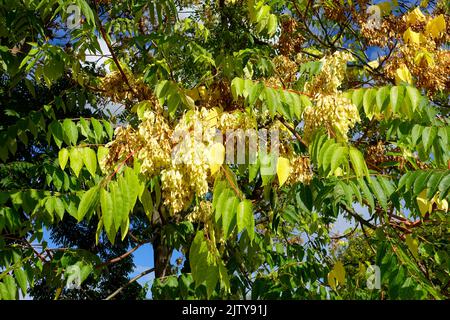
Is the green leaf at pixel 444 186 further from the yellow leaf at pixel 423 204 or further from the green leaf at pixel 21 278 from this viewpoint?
the green leaf at pixel 21 278

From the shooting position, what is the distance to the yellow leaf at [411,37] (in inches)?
116

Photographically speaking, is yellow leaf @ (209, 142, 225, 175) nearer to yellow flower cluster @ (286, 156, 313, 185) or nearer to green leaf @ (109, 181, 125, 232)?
green leaf @ (109, 181, 125, 232)

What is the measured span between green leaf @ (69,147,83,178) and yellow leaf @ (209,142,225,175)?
0.64 m

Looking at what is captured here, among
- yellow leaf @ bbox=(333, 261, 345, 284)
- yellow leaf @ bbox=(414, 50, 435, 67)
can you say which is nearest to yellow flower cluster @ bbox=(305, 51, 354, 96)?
yellow leaf @ bbox=(333, 261, 345, 284)

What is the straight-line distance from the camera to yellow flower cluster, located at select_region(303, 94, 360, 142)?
1.59 meters

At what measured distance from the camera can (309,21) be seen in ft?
13.8

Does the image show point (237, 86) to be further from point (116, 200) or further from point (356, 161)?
point (116, 200)

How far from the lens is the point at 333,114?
1.59m

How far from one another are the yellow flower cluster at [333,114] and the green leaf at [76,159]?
994 mm
